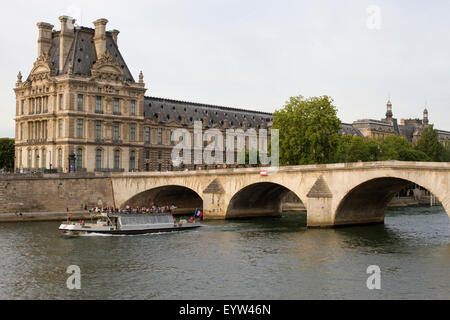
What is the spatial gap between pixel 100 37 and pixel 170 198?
31.9m

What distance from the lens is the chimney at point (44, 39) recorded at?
103 metres

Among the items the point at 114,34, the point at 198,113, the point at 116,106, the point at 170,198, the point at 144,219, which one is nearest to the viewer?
the point at 144,219

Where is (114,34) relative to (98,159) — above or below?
above

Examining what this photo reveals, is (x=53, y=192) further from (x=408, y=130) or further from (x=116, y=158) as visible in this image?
(x=408, y=130)

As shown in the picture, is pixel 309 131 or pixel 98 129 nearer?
pixel 309 131

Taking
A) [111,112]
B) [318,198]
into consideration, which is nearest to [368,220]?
[318,198]

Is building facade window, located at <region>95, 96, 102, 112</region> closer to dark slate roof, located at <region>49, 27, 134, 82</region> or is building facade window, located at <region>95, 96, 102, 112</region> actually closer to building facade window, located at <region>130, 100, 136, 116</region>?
dark slate roof, located at <region>49, 27, 134, 82</region>

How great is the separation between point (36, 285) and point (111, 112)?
68.1m

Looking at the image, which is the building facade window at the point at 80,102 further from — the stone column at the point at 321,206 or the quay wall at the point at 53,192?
the stone column at the point at 321,206

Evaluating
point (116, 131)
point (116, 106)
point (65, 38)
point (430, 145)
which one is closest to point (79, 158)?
point (116, 131)

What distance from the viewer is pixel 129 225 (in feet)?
202

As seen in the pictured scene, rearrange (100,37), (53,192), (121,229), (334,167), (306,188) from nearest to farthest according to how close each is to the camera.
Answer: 1. (121,229)
2. (334,167)
3. (306,188)
4. (53,192)
5. (100,37)

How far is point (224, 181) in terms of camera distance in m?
→ 75.6
